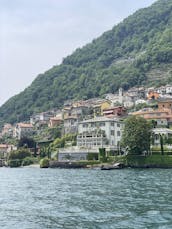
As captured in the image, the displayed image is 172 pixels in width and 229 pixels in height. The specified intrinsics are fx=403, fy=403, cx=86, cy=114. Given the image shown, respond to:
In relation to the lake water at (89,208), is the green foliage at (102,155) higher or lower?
higher

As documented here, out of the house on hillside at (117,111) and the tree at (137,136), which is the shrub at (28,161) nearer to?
the house on hillside at (117,111)

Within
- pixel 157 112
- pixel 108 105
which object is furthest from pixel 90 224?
pixel 108 105

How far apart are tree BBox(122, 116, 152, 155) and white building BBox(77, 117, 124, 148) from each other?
12736mm

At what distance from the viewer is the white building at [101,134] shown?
343 ft

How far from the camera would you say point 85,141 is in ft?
356

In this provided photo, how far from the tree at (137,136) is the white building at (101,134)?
1274 cm

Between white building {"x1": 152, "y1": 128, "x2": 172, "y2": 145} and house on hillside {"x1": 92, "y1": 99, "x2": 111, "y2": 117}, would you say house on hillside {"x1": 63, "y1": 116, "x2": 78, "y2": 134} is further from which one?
white building {"x1": 152, "y1": 128, "x2": 172, "y2": 145}

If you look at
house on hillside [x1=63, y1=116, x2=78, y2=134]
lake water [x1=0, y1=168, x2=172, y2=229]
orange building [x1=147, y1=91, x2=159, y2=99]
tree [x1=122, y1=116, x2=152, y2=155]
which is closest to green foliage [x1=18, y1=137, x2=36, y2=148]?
house on hillside [x1=63, y1=116, x2=78, y2=134]

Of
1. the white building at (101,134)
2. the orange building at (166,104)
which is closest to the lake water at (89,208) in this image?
the white building at (101,134)

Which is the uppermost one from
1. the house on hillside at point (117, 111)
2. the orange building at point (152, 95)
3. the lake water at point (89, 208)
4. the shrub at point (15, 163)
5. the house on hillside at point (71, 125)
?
the orange building at point (152, 95)

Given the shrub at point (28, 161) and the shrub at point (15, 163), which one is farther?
the shrub at point (15, 163)

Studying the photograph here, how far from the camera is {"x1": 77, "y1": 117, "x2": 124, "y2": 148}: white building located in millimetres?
104562

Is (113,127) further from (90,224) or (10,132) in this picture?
(10,132)

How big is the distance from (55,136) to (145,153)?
56039 mm
